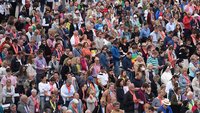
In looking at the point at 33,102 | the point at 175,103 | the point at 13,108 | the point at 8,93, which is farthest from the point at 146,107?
the point at 8,93

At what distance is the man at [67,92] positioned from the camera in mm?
19312

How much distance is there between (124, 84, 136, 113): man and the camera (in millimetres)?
19031

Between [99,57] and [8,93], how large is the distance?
4560 mm

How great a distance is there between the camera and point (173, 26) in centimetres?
2767

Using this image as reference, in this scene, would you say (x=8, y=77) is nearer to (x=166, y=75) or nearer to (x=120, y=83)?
(x=120, y=83)

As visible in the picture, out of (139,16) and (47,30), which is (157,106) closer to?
(47,30)

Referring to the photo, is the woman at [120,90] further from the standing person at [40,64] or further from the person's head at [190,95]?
the standing person at [40,64]

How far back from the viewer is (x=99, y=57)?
2256 centimetres

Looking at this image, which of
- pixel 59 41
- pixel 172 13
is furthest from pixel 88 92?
pixel 172 13

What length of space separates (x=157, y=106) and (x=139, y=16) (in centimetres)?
1076

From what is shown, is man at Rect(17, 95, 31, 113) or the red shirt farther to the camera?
the red shirt

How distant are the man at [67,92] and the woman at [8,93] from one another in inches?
57.8

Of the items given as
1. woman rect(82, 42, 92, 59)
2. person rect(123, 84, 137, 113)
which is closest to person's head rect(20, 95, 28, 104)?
person rect(123, 84, 137, 113)

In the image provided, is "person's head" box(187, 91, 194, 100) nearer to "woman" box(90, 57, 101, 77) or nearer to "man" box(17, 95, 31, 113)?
"woman" box(90, 57, 101, 77)
